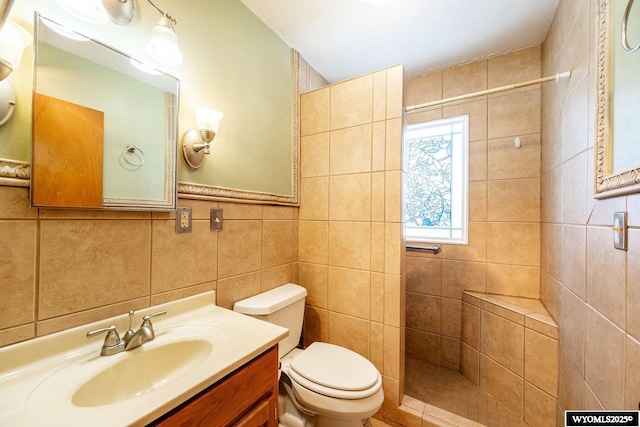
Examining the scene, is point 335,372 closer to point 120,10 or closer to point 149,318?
point 149,318

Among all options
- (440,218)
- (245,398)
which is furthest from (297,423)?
(440,218)

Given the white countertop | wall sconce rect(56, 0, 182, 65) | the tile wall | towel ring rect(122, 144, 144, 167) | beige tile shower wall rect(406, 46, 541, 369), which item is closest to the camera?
the white countertop

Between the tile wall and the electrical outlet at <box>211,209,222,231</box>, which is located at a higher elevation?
the electrical outlet at <box>211,209,222,231</box>

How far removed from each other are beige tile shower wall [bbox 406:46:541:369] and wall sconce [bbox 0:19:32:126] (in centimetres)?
228

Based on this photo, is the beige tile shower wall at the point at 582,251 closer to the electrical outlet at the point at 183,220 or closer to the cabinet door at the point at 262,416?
the cabinet door at the point at 262,416

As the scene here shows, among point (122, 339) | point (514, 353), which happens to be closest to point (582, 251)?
point (514, 353)

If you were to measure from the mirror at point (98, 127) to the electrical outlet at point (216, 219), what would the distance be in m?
0.21

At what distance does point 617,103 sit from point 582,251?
60cm

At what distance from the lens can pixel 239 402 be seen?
80cm

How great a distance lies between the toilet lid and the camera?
1.12 metres

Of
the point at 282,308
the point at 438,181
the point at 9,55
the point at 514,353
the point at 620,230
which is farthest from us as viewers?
the point at 438,181

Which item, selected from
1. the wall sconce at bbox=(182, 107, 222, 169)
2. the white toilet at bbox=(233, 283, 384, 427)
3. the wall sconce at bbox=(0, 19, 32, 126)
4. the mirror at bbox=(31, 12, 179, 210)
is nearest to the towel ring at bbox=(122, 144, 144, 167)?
the mirror at bbox=(31, 12, 179, 210)

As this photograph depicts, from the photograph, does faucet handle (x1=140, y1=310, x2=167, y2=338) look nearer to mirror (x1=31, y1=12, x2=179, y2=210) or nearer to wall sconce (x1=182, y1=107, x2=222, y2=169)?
mirror (x1=31, y1=12, x2=179, y2=210)

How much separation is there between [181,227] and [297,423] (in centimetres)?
112
